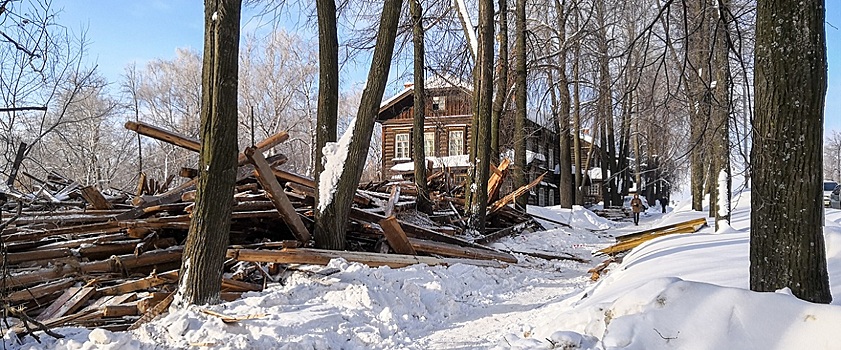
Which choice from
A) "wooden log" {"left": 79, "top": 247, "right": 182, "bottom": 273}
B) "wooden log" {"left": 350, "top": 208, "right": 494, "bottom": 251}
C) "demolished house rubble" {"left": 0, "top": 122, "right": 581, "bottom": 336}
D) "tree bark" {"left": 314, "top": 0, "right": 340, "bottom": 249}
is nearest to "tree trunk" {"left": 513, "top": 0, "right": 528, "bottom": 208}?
"wooden log" {"left": 350, "top": 208, "right": 494, "bottom": 251}

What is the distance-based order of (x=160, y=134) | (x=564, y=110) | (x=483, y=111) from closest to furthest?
(x=160, y=134)
(x=483, y=111)
(x=564, y=110)

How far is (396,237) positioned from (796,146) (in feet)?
16.8

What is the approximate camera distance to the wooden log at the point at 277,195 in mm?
6926

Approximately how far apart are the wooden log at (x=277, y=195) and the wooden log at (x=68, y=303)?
223 cm

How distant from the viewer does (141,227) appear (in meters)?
6.77

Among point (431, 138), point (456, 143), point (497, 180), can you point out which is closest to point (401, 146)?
point (431, 138)

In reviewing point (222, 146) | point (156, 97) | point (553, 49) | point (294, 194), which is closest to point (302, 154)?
point (156, 97)

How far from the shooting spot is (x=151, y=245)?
6.71m

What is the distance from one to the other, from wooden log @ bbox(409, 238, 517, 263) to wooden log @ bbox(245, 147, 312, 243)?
5.35ft

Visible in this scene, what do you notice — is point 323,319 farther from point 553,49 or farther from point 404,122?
point 404,122

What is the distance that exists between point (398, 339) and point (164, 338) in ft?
6.38

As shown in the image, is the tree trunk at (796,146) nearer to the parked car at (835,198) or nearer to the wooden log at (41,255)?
the wooden log at (41,255)

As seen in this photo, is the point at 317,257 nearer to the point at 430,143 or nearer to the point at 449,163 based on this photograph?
the point at 449,163

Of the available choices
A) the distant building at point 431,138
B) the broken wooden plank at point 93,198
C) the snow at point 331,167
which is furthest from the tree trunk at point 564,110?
the broken wooden plank at point 93,198
